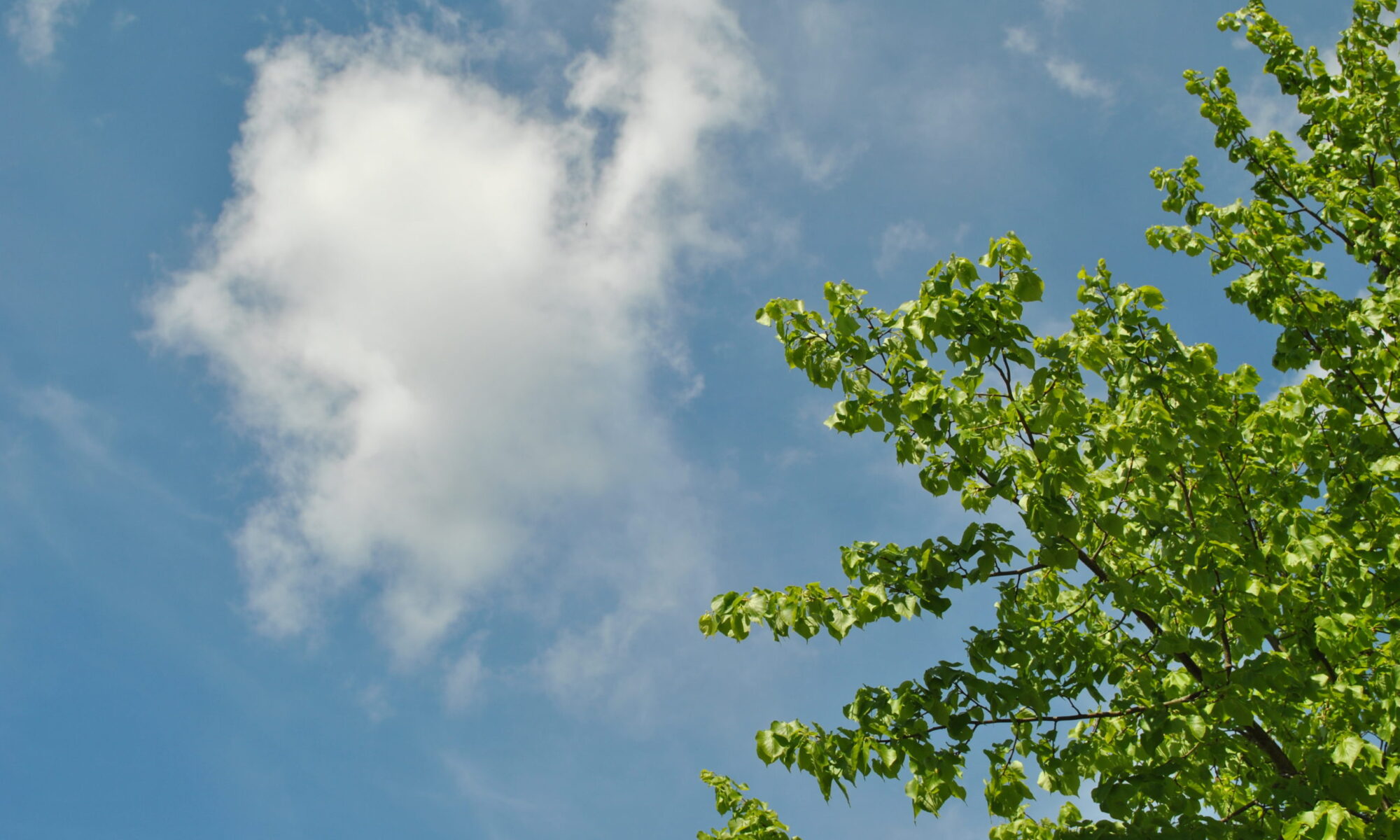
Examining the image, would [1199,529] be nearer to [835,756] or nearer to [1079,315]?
[1079,315]

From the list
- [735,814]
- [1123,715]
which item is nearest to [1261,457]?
[1123,715]

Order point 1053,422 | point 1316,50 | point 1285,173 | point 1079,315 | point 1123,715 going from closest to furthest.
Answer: point 1053,422, point 1123,715, point 1079,315, point 1285,173, point 1316,50

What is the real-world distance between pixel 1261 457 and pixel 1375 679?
1818 millimetres

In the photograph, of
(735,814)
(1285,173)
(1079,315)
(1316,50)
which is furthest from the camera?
(1316,50)

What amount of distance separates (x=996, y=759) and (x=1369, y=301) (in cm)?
522

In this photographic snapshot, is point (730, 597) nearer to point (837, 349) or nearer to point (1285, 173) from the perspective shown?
point (837, 349)

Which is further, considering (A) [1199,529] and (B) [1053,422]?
(A) [1199,529]

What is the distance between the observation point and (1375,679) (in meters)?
6.21

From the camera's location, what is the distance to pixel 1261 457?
7012 mm

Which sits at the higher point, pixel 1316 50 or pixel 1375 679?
pixel 1316 50

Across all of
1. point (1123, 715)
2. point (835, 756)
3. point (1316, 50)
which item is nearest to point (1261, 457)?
point (1123, 715)

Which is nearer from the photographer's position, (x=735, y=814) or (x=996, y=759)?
(x=996, y=759)

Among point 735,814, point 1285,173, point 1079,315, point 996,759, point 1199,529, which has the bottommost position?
point 996,759

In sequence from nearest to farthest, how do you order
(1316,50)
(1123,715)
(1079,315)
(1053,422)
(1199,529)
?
(1053,422) → (1123,715) → (1199,529) → (1079,315) → (1316,50)
